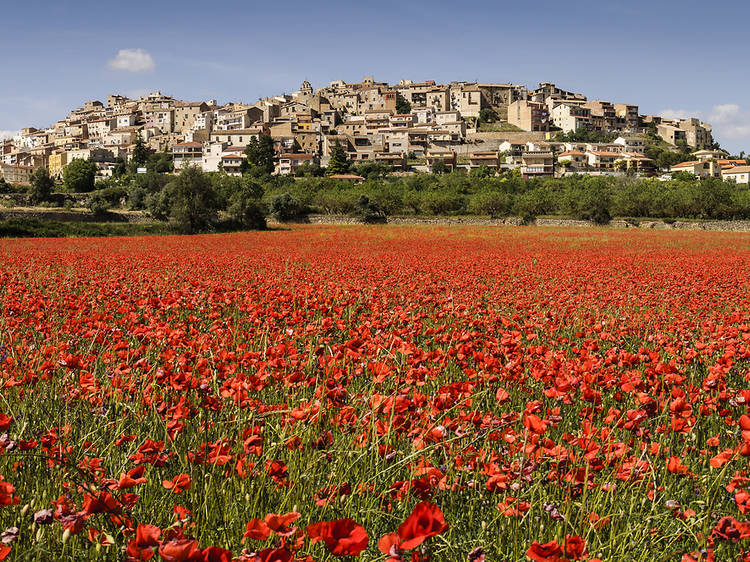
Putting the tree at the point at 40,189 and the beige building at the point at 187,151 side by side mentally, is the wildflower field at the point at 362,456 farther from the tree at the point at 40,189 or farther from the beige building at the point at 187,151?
the beige building at the point at 187,151

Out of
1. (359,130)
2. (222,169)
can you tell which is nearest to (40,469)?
(222,169)

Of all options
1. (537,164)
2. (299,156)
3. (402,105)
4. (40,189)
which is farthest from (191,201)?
Answer: (402,105)

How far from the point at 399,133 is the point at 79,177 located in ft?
230

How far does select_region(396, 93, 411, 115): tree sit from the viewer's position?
168m

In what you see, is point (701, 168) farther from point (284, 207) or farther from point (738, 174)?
point (284, 207)

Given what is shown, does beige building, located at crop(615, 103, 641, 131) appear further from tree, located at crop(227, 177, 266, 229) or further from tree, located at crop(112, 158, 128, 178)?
tree, located at crop(227, 177, 266, 229)

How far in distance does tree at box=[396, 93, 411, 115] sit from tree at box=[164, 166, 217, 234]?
425 feet

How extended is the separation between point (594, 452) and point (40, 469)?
271 centimetres

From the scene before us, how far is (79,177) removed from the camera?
110 metres

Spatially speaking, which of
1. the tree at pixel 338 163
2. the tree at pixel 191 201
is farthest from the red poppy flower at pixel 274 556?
the tree at pixel 338 163

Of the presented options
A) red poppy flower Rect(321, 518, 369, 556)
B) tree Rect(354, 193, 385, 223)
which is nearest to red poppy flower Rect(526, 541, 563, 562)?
red poppy flower Rect(321, 518, 369, 556)

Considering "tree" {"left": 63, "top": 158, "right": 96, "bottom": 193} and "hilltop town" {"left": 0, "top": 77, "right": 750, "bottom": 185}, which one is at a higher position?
"hilltop town" {"left": 0, "top": 77, "right": 750, "bottom": 185}

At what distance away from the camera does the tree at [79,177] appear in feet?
358

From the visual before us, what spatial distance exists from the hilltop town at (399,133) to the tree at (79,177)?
17159 millimetres
